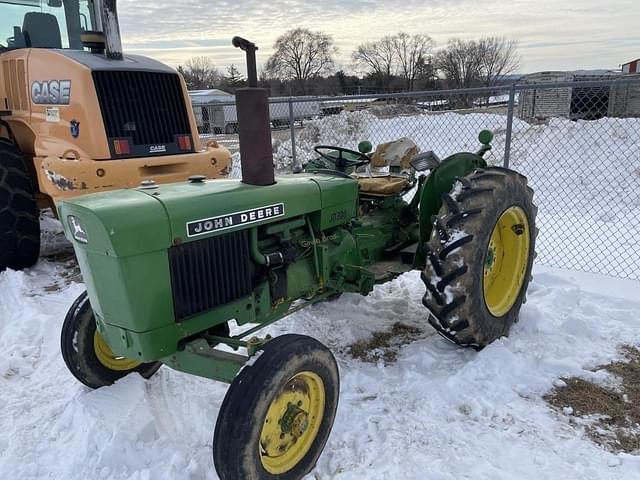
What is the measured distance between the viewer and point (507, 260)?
161 inches

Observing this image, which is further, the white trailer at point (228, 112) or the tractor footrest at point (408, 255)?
the white trailer at point (228, 112)

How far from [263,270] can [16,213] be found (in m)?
3.94

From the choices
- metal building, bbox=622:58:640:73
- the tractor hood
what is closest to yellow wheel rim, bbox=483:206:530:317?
the tractor hood

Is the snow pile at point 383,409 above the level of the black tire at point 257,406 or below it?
below

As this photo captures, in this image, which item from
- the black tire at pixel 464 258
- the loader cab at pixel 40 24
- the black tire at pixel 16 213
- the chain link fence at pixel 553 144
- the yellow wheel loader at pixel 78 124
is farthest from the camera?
the loader cab at pixel 40 24

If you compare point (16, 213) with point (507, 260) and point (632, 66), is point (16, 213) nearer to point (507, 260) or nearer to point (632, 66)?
point (507, 260)

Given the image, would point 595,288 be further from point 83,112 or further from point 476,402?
point 83,112

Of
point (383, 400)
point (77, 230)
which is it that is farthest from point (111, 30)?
point (383, 400)

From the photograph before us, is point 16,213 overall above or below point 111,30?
below

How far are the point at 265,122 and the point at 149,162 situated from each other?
303 centimetres

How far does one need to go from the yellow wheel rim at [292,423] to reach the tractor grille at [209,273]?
0.61m

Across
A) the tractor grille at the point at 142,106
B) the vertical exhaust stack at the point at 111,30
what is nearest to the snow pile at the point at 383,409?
the tractor grille at the point at 142,106

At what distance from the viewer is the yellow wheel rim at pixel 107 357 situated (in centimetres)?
323

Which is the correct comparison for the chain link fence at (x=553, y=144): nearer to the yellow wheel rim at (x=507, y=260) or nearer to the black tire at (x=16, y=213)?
the yellow wheel rim at (x=507, y=260)
